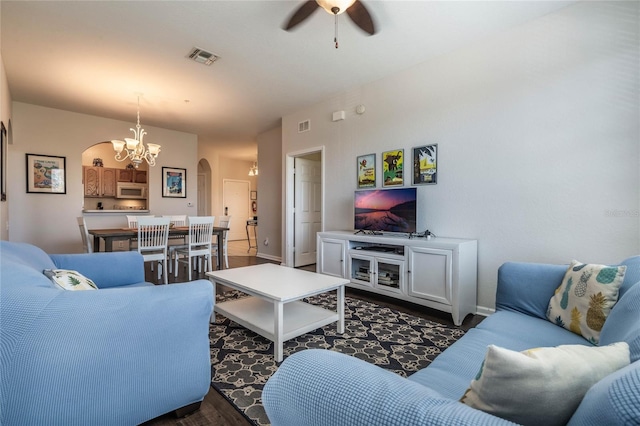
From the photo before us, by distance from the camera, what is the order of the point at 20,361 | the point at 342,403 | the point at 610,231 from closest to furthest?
the point at 342,403 < the point at 20,361 < the point at 610,231

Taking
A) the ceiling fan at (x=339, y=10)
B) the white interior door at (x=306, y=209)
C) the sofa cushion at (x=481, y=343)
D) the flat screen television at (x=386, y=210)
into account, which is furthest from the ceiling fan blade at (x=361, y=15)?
the white interior door at (x=306, y=209)

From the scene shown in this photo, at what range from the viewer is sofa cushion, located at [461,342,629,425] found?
0.60m

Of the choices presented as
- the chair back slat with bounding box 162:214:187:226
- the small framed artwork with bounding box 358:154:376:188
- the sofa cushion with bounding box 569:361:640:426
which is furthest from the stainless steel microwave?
the sofa cushion with bounding box 569:361:640:426

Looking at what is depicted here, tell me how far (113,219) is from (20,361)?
5527mm

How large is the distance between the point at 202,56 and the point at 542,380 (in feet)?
12.3

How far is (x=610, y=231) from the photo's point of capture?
90.7 inches

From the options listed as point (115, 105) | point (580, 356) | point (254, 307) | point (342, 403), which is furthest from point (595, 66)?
point (115, 105)

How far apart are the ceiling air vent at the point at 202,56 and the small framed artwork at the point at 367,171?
2.14 m

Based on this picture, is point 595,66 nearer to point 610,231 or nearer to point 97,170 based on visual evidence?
point 610,231

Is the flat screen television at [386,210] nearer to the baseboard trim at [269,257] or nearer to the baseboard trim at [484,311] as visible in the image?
the baseboard trim at [484,311]

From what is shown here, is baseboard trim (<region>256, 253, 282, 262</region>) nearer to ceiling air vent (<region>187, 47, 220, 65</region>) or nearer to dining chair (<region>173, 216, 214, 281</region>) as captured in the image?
dining chair (<region>173, 216, 214, 281</region>)

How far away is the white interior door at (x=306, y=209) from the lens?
5.30m

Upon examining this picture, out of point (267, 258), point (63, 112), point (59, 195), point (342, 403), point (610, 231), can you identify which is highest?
point (63, 112)

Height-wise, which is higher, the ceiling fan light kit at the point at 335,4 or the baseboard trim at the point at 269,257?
the ceiling fan light kit at the point at 335,4
